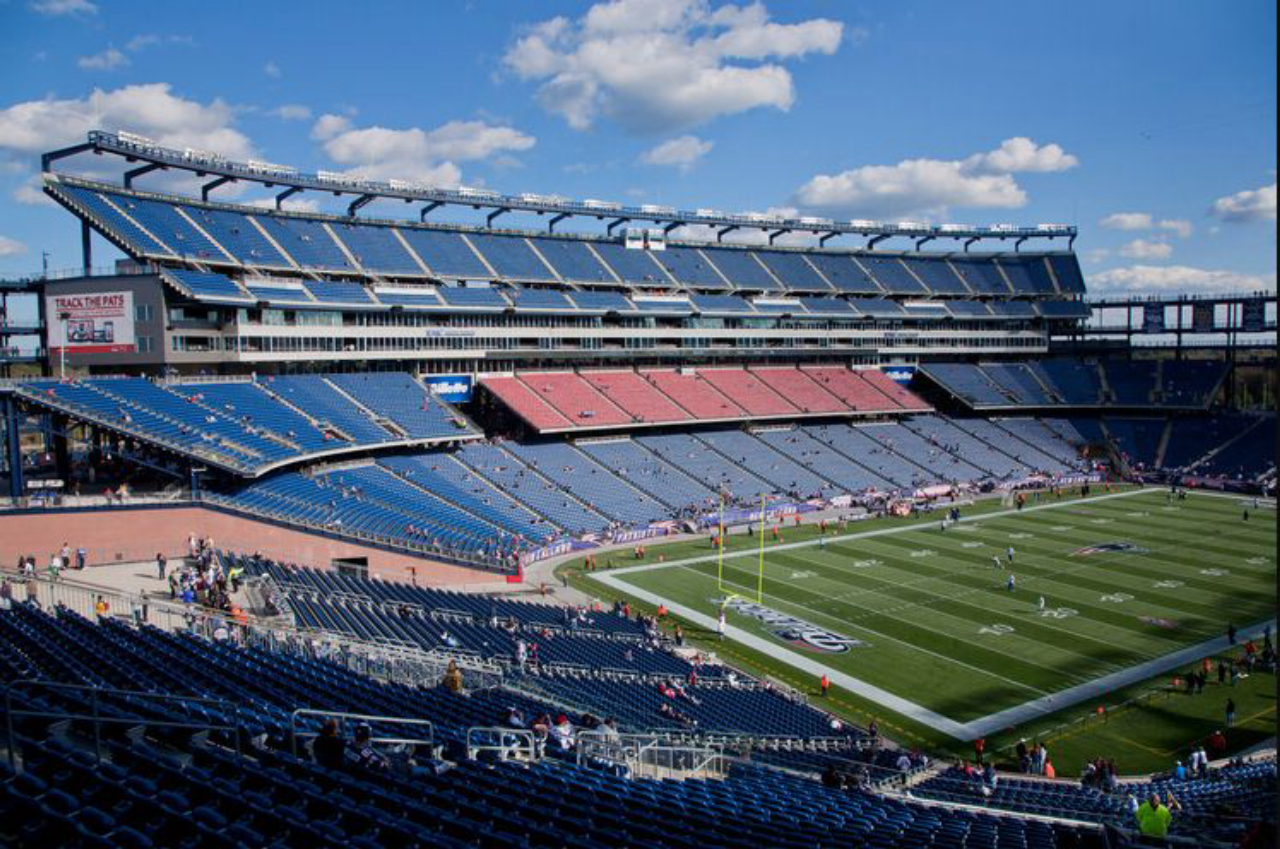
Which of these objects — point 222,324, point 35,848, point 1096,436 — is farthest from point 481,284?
point 35,848

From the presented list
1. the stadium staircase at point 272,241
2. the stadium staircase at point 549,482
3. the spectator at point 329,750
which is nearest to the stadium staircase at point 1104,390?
the stadium staircase at point 549,482

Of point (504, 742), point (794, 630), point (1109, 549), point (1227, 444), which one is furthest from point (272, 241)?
point (1227, 444)

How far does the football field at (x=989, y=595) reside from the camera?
27578mm

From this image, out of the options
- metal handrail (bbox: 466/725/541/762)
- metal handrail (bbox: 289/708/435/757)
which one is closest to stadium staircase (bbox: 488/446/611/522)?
metal handrail (bbox: 466/725/541/762)

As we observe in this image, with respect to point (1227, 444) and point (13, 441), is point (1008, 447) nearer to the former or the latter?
point (1227, 444)

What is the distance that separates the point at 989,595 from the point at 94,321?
134 feet

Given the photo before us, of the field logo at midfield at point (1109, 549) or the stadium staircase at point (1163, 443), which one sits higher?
the stadium staircase at point (1163, 443)

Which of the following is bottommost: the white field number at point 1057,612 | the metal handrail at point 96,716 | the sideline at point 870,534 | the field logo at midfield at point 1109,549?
the white field number at point 1057,612

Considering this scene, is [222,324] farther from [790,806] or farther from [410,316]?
[790,806]

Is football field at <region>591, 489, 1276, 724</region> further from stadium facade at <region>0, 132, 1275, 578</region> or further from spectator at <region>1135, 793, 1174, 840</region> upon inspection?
spectator at <region>1135, 793, 1174, 840</region>

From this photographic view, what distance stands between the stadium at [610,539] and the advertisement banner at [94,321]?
13 centimetres

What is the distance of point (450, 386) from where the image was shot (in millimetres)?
54750

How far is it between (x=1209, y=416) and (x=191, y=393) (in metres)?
70.5

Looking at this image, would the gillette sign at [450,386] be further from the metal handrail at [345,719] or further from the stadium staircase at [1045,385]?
the stadium staircase at [1045,385]
